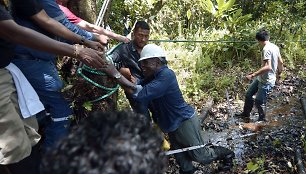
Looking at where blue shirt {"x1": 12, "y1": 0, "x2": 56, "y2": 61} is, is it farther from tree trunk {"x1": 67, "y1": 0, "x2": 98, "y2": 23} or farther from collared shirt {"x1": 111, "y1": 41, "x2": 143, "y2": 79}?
collared shirt {"x1": 111, "y1": 41, "x2": 143, "y2": 79}

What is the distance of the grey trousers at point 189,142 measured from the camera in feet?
14.2

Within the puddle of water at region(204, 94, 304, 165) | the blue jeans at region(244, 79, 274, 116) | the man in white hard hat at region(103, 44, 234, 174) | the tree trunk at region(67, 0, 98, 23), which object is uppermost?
the tree trunk at region(67, 0, 98, 23)

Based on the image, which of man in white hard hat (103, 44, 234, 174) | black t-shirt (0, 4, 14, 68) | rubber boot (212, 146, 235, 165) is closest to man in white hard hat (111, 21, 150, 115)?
man in white hard hat (103, 44, 234, 174)

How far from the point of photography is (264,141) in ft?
19.2

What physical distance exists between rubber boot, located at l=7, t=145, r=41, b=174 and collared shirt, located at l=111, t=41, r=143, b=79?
213 centimetres

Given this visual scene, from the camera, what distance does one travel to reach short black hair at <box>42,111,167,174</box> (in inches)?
38.8

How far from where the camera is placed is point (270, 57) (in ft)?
21.0

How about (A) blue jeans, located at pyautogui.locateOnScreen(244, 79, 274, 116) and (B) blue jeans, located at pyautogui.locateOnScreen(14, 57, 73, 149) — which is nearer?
(B) blue jeans, located at pyautogui.locateOnScreen(14, 57, 73, 149)

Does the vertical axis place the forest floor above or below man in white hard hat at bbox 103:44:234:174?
below

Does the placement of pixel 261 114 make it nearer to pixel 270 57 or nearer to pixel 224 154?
pixel 270 57

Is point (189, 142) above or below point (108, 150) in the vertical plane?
below

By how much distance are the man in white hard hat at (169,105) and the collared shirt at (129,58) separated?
391 millimetres

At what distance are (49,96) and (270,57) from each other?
459cm

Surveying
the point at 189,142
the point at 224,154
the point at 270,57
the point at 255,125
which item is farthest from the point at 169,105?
the point at 255,125
